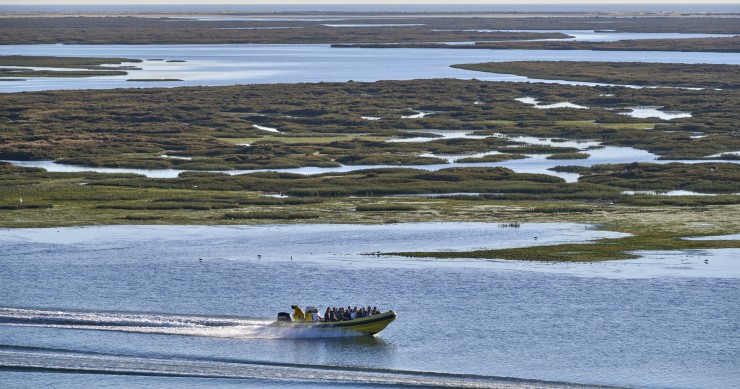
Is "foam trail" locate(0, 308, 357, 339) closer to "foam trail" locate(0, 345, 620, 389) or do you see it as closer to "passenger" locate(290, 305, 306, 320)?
"passenger" locate(290, 305, 306, 320)

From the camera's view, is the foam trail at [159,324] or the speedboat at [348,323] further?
the foam trail at [159,324]

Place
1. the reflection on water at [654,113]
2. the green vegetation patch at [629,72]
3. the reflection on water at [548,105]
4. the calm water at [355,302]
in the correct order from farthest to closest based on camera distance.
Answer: the green vegetation patch at [629,72]
the reflection on water at [548,105]
the reflection on water at [654,113]
the calm water at [355,302]

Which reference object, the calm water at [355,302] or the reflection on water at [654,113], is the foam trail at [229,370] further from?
the reflection on water at [654,113]

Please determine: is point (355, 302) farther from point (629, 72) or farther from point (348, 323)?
point (629, 72)

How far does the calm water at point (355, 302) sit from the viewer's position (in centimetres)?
4328

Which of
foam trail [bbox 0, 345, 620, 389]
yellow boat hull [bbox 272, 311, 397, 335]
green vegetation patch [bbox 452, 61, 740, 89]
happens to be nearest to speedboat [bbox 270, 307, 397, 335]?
yellow boat hull [bbox 272, 311, 397, 335]

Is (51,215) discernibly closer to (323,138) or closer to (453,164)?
(453,164)

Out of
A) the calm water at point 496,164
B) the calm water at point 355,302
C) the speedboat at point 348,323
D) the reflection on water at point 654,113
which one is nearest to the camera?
the calm water at point 355,302

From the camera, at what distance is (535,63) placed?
198375 millimetres

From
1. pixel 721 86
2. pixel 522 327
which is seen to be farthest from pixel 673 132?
pixel 522 327

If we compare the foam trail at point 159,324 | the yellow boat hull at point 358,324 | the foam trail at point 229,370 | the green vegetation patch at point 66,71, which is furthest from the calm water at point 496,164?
the green vegetation patch at point 66,71

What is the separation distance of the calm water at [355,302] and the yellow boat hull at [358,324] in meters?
0.44

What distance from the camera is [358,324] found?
47.9 meters

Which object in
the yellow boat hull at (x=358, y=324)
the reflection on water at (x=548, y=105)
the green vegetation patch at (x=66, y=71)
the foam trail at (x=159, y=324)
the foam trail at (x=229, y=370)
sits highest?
the green vegetation patch at (x=66, y=71)
